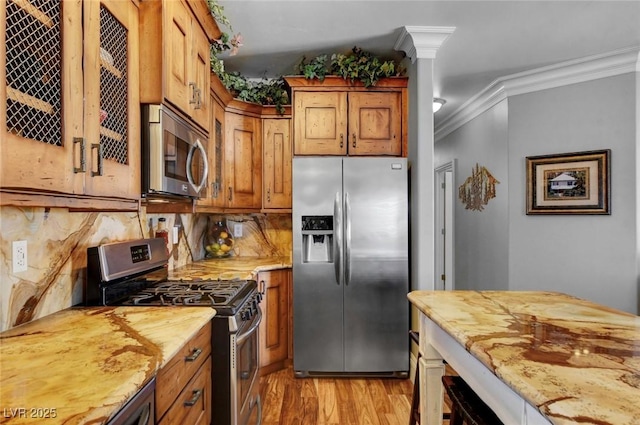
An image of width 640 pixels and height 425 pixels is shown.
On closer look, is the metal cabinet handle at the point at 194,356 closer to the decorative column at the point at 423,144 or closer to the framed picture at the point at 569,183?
the decorative column at the point at 423,144

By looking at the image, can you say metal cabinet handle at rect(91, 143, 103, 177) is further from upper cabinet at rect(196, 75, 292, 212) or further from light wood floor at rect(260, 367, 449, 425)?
light wood floor at rect(260, 367, 449, 425)

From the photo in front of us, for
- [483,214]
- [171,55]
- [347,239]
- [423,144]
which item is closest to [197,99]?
[171,55]

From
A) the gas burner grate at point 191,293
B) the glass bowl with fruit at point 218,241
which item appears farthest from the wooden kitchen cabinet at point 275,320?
the gas burner grate at point 191,293

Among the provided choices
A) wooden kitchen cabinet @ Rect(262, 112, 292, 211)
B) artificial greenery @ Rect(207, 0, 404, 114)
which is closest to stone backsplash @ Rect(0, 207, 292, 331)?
wooden kitchen cabinet @ Rect(262, 112, 292, 211)

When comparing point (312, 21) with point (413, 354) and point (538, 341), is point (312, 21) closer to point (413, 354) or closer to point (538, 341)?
point (538, 341)

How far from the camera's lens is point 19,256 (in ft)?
4.19

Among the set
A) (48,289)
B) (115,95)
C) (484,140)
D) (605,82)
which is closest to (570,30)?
(605,82)

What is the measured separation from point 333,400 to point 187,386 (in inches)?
63.8

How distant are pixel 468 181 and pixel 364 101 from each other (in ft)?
7.06

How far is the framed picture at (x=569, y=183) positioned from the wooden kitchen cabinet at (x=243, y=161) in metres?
2.59

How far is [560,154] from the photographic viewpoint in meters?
3.39

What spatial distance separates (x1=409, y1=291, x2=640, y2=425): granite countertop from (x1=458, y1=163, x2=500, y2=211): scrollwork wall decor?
8.14 ft

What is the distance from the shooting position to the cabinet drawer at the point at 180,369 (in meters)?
1.08

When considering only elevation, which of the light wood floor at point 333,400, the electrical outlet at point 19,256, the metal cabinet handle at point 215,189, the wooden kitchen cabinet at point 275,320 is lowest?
the light wood floor at point 333,400
